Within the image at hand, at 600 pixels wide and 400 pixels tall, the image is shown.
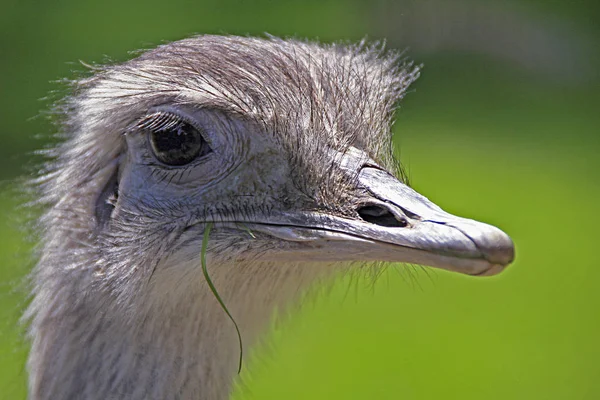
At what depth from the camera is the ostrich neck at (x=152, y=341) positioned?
1.87m

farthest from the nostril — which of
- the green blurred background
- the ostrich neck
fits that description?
the green blurred background

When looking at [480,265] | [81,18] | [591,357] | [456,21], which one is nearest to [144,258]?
[480,265]

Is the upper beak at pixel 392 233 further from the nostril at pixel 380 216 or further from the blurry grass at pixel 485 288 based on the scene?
the blurry grass at pixel 485 288

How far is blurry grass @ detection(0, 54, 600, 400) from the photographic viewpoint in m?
4.79

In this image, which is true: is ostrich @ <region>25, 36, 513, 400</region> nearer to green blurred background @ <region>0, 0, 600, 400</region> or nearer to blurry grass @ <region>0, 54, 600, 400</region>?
blurry grass @ <region>0, 54, 600, 400</region>

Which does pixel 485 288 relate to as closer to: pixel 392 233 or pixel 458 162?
pixel 458 162

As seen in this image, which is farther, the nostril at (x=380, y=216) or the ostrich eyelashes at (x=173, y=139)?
the ostrich eyelashes at (x=173, y=139)

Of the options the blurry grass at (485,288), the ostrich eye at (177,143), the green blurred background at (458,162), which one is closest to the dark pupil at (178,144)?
the ostrich eye at (177,143)

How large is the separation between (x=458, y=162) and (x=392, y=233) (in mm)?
5849

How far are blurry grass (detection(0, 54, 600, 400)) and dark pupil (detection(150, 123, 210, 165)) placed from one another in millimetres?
869

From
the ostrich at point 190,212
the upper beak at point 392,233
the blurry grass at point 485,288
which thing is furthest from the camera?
the blurry grass at point 485,288

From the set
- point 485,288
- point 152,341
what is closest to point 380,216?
point 152,341

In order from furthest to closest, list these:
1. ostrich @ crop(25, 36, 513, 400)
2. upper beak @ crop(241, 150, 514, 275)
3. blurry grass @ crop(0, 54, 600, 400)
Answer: blurry grass @ crop(0, 54, 600, 400) < ostrich @ crop(25, 36, 513, 400) < upper beak @ crop(241, 150, 514, 275)

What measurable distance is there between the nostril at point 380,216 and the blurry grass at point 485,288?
3.87 feet
